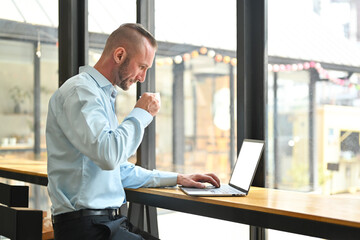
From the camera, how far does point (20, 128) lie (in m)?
4.23

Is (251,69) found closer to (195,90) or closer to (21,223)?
(195,90)

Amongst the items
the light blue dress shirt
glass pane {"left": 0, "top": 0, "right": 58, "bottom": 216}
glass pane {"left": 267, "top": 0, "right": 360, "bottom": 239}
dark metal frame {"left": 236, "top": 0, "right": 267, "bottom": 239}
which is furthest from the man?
glass pane {"left": 0, "top": 0, "right": 58, "bottom": 216}

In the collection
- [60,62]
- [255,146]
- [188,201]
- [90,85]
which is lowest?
[188,201]

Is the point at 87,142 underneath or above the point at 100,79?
underneath

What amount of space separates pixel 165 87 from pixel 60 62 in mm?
1177

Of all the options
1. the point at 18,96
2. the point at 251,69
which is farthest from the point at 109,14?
the point at 251,69

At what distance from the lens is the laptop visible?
6.73 ft

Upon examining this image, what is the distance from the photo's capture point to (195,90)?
9.50 feet

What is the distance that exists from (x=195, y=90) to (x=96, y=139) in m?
1.24

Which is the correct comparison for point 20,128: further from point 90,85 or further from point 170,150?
point 90,85

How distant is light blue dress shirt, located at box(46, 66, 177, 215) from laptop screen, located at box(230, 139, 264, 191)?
49 cm

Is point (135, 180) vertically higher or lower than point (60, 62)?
lower

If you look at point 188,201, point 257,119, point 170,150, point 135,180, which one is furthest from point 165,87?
point 188,201

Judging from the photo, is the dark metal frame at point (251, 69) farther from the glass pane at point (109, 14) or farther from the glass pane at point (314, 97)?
the glass pane at point (109, 14)
